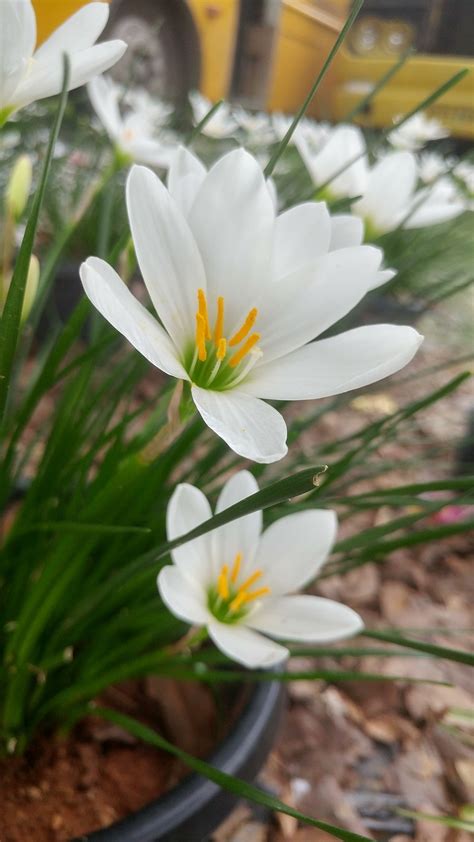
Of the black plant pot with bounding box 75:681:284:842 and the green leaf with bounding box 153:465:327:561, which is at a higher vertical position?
the green leaf with bounding box 153:465:327:561

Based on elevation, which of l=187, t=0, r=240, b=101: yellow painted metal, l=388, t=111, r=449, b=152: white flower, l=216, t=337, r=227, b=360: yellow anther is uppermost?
l=216, t=337, r=227, b=360: yellow anther

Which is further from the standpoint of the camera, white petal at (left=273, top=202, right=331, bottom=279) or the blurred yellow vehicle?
the blurred yellow vehicle

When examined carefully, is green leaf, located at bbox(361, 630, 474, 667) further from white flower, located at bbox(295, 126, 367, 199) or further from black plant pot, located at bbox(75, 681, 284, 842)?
white flower, located at bbox(295, 126, 367, 199)

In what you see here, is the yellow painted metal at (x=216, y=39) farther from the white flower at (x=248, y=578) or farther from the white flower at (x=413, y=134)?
the white flower at (x=248, y=578)

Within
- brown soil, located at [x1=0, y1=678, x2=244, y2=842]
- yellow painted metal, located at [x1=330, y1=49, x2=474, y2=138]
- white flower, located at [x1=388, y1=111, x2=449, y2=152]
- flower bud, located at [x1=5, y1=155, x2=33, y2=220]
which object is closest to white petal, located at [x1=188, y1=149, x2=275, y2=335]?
flower bud, located at [x1=5, y1=155, x2=33, y2=220]

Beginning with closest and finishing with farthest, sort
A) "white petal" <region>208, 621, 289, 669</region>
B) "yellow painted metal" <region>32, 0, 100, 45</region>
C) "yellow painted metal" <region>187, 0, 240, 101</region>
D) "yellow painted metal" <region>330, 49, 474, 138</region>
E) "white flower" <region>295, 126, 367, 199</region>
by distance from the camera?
"white petal" <region>208, 621, 289, 669</region>
"white flower" <region>295, 126, 367, 199</region>
"yellow painted metal" <region>32, 0, 100, 45</region>
"yellow painted metal" <region>330, 49, 474, 138</region>
"yellow painted metal" <region>187, 0, 240, 101</region>

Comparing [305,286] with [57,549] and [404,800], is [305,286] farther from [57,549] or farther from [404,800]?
[404,800]

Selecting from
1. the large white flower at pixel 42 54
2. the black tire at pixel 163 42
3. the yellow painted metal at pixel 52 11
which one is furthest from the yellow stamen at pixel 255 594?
the black tire at pixel 163 42

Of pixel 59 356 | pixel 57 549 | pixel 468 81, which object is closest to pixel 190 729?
pixel 57 549
